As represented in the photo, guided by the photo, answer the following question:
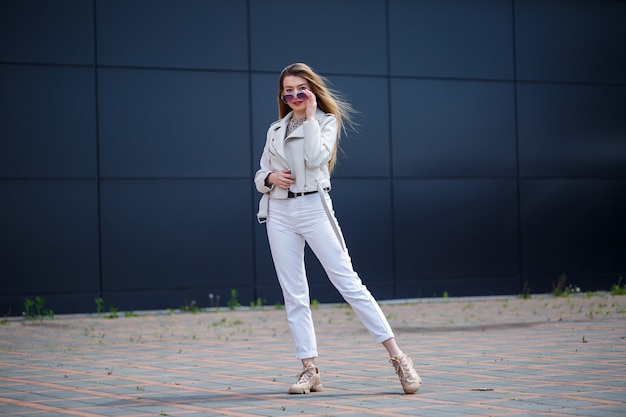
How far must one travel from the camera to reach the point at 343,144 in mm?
15203

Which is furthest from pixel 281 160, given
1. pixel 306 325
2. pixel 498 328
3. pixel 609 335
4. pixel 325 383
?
pixel 498 328

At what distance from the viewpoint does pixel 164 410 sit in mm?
6094

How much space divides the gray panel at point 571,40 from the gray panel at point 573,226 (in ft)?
5.31

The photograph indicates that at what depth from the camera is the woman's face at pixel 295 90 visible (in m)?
6.95

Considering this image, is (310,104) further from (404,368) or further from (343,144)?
(343,144)

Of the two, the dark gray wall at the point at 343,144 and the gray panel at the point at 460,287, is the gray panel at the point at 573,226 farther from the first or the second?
the gray panel at the point at 460,287

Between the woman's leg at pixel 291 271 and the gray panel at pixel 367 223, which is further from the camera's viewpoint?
the gray panel at pixel 367 223

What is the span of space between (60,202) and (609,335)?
698 cm

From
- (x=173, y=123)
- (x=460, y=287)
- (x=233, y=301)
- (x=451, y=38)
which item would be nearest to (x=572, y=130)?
(x=451, y=38)

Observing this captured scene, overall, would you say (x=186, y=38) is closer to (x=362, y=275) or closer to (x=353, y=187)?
(x=353, y=187)

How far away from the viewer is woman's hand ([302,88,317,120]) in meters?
6.88

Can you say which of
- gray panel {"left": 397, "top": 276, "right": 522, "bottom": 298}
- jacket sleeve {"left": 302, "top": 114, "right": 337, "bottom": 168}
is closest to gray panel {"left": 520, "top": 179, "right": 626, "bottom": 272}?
gray panel {"left": 397, "top": 276, "right": 522, "bottom": 298}

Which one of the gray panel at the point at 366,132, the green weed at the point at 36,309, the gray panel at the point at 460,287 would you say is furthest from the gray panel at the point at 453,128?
the green weed at the point at 36,309

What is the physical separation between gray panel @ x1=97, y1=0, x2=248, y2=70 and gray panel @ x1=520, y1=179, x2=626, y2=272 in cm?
481
